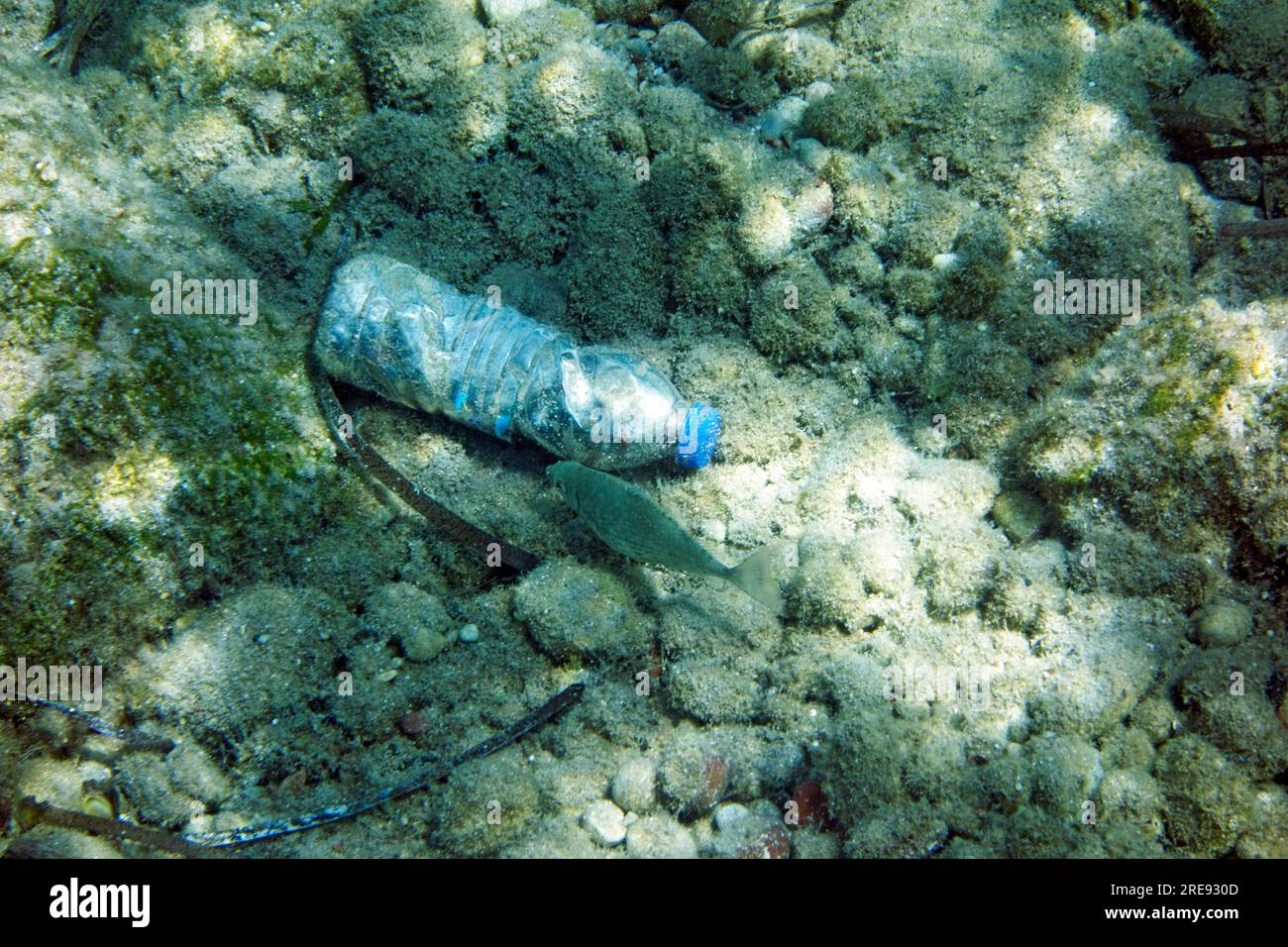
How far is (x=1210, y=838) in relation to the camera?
236 cm

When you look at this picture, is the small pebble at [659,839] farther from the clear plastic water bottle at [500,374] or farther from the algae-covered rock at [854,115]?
the algae-covered rock at [854,115]

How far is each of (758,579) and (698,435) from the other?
0.84 meters

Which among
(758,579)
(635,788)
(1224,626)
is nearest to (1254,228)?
(1224,626)

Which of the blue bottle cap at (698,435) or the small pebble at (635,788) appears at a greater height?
the blue bottle cap at (698,435)

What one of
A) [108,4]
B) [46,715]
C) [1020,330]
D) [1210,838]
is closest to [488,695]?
[46,715]

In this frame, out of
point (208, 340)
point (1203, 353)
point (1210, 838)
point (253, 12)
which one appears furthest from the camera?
point (253, 12)

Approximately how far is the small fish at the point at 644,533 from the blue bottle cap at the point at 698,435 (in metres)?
0.47

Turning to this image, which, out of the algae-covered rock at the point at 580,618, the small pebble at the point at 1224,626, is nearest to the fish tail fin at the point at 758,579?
the algae-covered rock at the point at 580,618

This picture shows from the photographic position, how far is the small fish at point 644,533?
2.75 metres

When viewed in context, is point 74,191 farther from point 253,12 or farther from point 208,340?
point 253,12

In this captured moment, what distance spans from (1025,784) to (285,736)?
2960mm

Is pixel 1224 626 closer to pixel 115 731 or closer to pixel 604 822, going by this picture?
pixel 604 822

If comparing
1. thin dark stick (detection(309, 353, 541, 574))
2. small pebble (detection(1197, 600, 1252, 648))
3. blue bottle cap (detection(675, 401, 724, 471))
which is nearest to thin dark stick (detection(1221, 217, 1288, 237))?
small pebble (detection(1197, 600, 1252, 648))

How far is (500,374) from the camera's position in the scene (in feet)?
10.7
